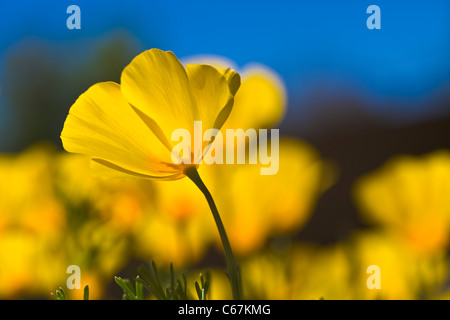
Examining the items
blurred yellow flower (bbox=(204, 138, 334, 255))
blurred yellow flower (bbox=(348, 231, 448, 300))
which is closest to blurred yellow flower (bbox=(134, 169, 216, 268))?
blurred yellow flower (bbox=(204, 138, 334, 255))

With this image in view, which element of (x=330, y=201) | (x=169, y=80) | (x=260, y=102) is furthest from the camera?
(x=330, y=201)

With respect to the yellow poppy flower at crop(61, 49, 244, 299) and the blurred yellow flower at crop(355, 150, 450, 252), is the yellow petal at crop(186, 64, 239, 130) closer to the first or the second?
the yellow poppy flower at crop(61, 49, 244, 299)

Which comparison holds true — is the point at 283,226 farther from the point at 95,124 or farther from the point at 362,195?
the point at 95,124

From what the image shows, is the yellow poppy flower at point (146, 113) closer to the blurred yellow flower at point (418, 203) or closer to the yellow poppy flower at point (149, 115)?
the yellow poppy flower at point (149, 115)

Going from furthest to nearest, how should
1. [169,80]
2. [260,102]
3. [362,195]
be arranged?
1. [362,195]
2. [260,102]
3. [169,80]

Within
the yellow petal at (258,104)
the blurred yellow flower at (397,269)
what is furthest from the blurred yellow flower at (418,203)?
the yellow petal at (258,104)

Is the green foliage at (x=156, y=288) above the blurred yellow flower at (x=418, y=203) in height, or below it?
below
